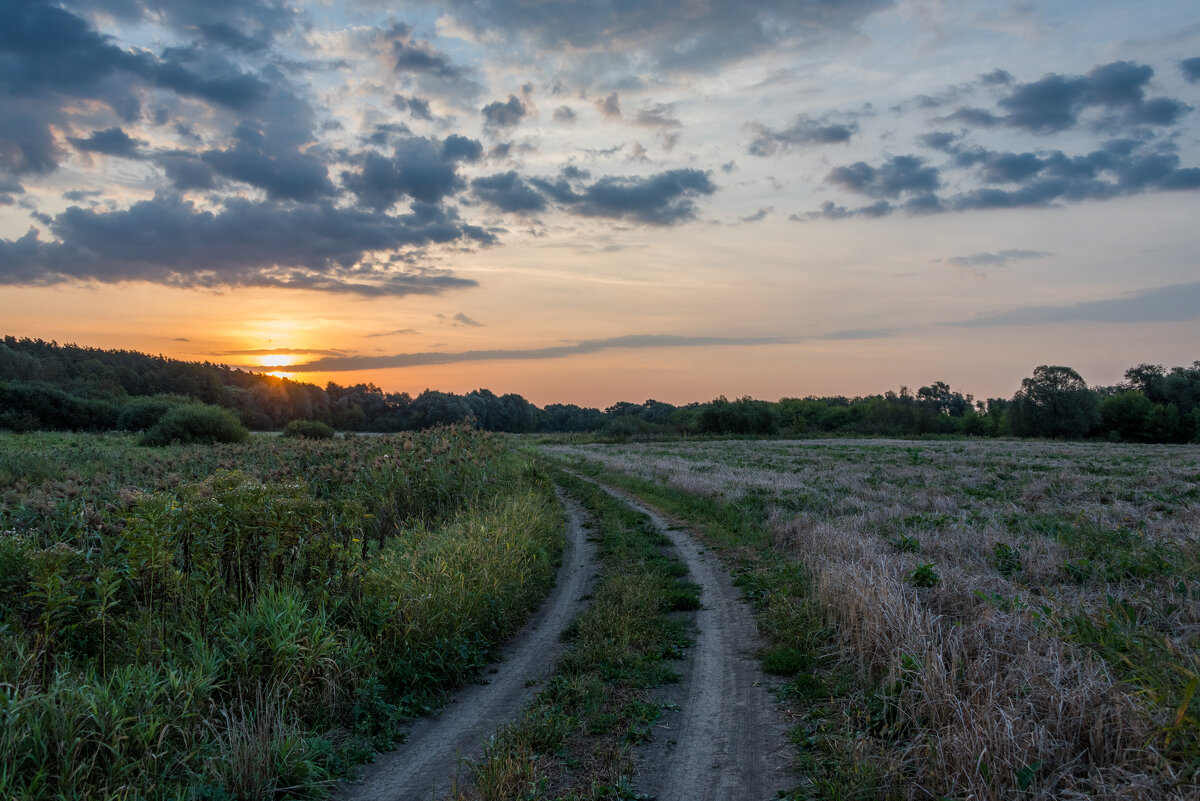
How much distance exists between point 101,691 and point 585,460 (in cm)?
3238

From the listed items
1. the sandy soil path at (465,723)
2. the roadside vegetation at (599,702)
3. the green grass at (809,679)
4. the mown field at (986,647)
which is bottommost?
the sandy soil path at (465,723)

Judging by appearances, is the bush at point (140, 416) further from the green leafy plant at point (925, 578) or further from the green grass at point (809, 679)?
the green leafy plant at point (925, 578)

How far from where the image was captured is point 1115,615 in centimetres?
584

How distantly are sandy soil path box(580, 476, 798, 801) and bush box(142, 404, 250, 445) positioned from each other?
Answer: 3328 cm

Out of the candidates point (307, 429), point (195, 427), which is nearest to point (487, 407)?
point (307, 429)

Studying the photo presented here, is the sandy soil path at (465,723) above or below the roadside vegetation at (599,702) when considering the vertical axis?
below

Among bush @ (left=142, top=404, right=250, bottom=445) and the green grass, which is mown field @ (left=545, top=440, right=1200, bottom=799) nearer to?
the green grass

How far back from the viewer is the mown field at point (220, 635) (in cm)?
448

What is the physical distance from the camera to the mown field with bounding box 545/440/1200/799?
4.04 meters

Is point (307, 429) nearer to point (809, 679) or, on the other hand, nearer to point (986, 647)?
point (809, 679)

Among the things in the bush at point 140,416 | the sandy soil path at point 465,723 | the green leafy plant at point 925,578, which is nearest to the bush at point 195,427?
the bush at point 140,416

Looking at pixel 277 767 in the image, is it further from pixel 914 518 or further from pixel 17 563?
pixel 914 518

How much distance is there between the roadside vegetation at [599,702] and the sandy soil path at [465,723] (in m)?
0.23

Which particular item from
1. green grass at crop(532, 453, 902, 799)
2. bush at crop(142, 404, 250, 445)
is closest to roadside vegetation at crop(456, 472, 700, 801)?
green grass at crop(532, 453, 902, 799)
